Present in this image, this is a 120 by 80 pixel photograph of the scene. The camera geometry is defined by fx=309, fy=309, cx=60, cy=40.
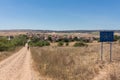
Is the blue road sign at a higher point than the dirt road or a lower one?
higher

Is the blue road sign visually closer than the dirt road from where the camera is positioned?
No

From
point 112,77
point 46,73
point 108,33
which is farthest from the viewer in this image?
point 108,33

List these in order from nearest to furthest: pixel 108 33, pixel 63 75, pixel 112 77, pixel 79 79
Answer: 1. pixel 112 77
2. pixel 79 79
3. pixel 63 75
4. pixel 108 33

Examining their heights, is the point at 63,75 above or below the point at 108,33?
below

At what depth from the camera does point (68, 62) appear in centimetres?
2545

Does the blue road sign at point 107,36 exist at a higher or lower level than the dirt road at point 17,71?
higher

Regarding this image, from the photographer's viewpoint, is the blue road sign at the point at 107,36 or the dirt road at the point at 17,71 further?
the blue road sign at the point at 107,36

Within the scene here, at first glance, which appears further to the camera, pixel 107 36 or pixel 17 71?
pixel 107 36

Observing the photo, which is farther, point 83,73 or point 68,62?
point 68,62

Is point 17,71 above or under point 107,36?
under

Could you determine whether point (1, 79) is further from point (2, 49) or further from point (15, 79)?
point (2, 49)

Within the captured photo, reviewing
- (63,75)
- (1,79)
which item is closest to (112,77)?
(63,75)

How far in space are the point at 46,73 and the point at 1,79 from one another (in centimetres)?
301

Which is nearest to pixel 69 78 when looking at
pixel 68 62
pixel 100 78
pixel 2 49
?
pixel 100 78
